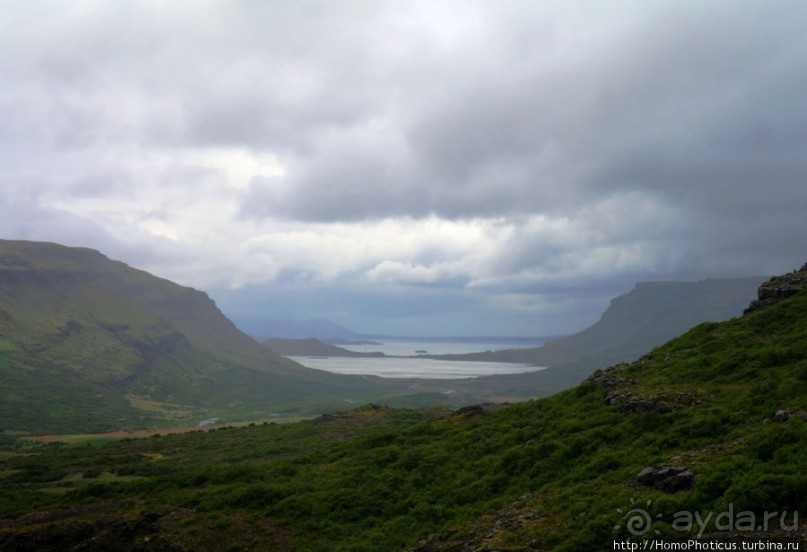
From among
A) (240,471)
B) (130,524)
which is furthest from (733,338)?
(130,524)

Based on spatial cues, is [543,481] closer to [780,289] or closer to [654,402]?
[654,402]

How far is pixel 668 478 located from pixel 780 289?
39681 millimetres

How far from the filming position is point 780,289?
53.9 metres

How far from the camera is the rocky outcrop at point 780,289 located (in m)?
52.9

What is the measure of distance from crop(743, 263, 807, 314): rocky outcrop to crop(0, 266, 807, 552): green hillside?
471 mm

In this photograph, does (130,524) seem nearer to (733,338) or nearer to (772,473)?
(772,473)

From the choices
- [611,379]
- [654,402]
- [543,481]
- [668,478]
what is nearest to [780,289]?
[611,379]

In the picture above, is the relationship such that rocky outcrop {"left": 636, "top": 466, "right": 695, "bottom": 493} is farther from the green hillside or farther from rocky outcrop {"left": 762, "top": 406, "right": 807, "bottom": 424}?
rocky outcrop {"left": 762, "top": 406, "right": 807, "bottom": 424}

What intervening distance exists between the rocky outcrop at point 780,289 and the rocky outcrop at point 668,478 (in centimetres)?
3542

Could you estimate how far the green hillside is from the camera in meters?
22.6

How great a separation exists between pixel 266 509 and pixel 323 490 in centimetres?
472

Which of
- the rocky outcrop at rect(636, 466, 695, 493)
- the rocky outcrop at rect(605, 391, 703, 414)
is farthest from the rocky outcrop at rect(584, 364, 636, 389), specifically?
the rocky outcrop at rect(636, 466, 695, 493)

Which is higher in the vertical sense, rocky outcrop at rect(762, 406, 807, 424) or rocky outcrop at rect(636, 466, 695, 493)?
rocky outcrop at rect(762, 406, 807, 424)

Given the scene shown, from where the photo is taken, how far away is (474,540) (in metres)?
26.2
